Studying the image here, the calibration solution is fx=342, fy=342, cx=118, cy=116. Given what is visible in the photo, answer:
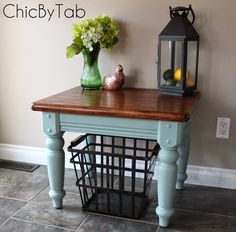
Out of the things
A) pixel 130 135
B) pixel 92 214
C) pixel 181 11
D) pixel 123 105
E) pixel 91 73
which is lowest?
pixel 92 214

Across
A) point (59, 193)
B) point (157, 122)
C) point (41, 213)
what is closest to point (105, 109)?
point (157, 122)

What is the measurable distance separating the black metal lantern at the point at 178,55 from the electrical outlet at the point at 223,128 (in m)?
0.28

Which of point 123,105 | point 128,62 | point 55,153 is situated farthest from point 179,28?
point 55,153

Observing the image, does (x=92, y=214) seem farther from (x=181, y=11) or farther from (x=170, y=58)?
(x=181, y=11)

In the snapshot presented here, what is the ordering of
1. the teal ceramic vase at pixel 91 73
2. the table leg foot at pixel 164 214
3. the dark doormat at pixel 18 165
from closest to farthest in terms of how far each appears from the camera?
the table leg foot at pixel 164 214, the teal ceramic vase at pixel 91 73, the dark doormat at pixel 18 165

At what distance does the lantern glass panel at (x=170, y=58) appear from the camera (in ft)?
6.20

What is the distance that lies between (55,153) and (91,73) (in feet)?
1.83

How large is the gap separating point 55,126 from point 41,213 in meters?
0.50

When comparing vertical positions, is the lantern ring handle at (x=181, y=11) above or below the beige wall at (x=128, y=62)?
above

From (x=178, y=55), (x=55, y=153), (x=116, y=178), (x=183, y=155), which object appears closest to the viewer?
(x=55, y=153)

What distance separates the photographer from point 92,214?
1.84 meters

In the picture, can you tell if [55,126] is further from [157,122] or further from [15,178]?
[15,178]

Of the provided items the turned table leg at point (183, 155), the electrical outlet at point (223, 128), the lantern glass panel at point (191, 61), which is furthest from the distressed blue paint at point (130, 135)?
the electrical outlet at point (223, 128)

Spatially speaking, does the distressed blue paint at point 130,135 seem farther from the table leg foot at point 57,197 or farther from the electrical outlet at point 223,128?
the electrical outlet at point 223,128
